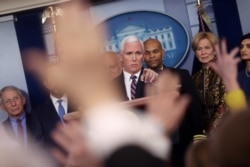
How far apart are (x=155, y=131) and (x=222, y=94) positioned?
2.49 m

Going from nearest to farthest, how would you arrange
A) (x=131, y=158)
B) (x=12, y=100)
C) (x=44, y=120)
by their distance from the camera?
(x=131, y=158), (x=44, y=120), (x=12, y=100)

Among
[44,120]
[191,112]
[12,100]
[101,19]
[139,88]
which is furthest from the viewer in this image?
[101,19]

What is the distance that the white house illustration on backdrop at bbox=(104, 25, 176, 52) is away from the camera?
437cm

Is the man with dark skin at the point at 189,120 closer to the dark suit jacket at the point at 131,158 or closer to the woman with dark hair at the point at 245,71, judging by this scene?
the woman with dark hair at the point at 245,71

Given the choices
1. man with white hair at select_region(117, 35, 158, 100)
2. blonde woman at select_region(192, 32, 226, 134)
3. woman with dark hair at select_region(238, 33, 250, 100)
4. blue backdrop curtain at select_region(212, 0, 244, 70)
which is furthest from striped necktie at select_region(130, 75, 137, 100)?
blue backdrop curtain at select_region(212, 0, 244, 70)

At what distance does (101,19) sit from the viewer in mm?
4195

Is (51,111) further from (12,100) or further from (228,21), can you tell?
(228,21)

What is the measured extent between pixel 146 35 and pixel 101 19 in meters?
0.46

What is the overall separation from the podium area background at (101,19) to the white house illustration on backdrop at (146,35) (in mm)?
152

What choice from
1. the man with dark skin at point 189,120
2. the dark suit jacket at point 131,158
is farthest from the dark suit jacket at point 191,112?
the dark suit jacket at point 131,158

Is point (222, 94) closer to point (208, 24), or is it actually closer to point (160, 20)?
point (208, 24)

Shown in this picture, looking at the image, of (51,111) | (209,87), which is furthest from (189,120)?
(51,111)

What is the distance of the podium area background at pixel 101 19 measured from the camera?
4.25m

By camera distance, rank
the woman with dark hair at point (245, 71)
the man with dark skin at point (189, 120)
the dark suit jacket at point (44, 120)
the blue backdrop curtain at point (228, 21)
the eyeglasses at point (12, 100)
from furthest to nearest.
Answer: the blue backdrop curtain at point (228, 21) < the eyeglasses at point (12, 100) < the dark suit jacket at point (44, 120) < the woman with dark hair at point (245, 71) < the man with dark skin at point (189, 120)
